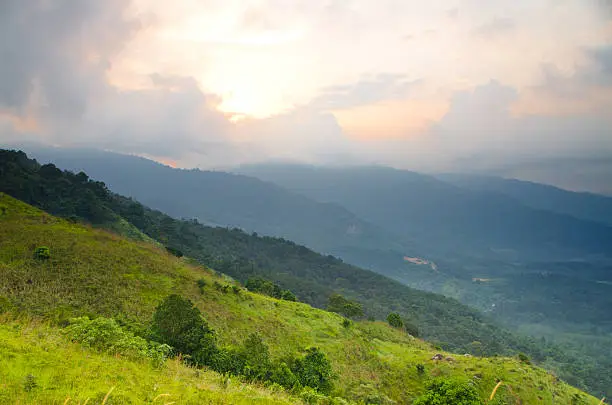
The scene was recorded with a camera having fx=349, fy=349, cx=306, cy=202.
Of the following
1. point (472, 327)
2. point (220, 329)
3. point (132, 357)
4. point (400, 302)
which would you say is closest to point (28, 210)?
point (220, 329)

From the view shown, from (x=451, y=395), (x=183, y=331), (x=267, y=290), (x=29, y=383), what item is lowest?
(x=267, y=290)

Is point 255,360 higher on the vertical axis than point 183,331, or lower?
lower

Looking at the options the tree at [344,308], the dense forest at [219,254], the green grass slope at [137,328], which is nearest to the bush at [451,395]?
the green grass slope at [137,328]

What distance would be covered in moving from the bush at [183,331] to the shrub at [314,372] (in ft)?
19.0

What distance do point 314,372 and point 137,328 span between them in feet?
36.4

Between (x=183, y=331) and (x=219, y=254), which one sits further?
(x=219, y=254)

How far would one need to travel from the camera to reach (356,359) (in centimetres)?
3250

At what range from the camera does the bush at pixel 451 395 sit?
58.3 ft

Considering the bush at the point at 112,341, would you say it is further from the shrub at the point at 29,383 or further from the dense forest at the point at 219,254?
the dense forest at the point at 219,254

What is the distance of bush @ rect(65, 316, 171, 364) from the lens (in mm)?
15820

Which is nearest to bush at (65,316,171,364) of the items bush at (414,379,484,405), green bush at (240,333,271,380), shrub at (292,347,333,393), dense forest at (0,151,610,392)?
green bush at (240,333,271,380)

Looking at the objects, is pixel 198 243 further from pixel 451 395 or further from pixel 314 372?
pixel 451 395

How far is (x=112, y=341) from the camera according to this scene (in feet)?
53.9

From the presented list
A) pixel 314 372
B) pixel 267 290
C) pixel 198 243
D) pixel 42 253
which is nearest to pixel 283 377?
pixel 314 372
